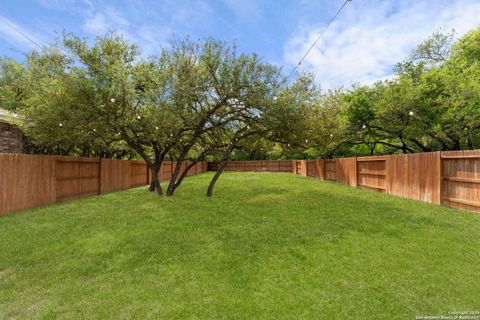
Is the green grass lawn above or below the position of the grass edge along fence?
below

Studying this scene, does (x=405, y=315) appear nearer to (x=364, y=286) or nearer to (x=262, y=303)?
(x=364, y=286)

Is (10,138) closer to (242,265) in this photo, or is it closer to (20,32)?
(20,32)

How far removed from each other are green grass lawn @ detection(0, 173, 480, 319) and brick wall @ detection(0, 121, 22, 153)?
4639 millimetres

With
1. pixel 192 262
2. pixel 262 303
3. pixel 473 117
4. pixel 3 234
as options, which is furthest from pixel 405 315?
pixel 473 117

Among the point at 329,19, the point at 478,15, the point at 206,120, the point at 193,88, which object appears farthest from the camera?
the point at 478,15

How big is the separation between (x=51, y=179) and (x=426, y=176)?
10928 millimetres

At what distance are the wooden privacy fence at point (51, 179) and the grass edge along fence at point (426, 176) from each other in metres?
10.8

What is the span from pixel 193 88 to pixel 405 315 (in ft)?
21.9

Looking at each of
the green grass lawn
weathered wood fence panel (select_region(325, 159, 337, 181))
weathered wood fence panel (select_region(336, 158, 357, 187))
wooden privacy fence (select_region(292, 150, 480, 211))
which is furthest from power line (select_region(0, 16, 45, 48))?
weathered wood fence panel (select_region(325, 159, 337, 181))

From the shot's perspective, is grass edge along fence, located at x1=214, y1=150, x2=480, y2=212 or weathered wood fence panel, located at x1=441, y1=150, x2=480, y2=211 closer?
weathered wood fence panel, located at x1=441, y1=150, x2=480, y2=211

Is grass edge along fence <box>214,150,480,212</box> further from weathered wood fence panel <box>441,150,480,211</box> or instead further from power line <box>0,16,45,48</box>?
power line <box>0,16,45,48</box>

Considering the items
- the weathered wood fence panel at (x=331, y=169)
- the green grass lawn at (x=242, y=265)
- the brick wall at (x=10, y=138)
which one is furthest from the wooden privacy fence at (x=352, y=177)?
the brick wall at (x=10, y=138)

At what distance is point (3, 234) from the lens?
14.0 feet

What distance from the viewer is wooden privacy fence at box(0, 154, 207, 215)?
5918 mm
